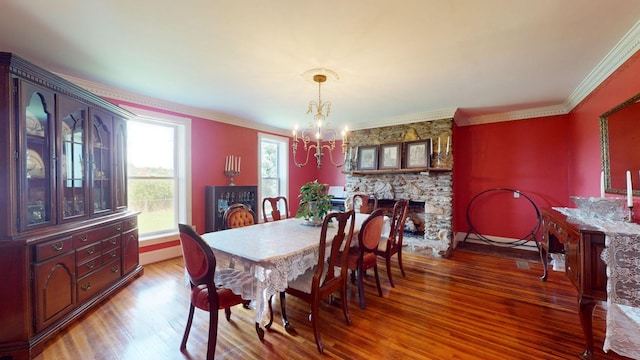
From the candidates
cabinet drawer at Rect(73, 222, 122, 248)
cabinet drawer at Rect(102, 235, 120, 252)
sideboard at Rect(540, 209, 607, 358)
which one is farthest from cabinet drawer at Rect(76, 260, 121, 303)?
sideboard at Rect(540, 209, 607, 358)

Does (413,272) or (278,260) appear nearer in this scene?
(278,260)

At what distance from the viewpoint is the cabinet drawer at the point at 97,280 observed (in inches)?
90.9

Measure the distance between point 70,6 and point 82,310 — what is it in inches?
96.8

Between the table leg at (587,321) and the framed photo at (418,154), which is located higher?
the framed photo at (418,154)

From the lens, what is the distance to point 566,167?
13.3 feet

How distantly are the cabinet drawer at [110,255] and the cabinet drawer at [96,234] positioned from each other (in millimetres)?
168

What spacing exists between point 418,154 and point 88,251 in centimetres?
465

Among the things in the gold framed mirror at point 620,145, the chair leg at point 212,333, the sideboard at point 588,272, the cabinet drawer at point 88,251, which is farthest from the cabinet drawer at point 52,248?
the gold framed mirror at point 620,145

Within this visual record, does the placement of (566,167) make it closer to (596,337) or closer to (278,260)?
(596,337)

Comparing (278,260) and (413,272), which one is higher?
(278,260)

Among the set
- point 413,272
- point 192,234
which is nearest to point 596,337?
point 413,272

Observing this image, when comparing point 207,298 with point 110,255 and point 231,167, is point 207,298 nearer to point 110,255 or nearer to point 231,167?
point 110,255

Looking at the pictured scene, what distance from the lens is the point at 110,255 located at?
2.68 m

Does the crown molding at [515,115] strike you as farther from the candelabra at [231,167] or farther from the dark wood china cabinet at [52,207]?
the dark wood china cabinet at [52,207]
